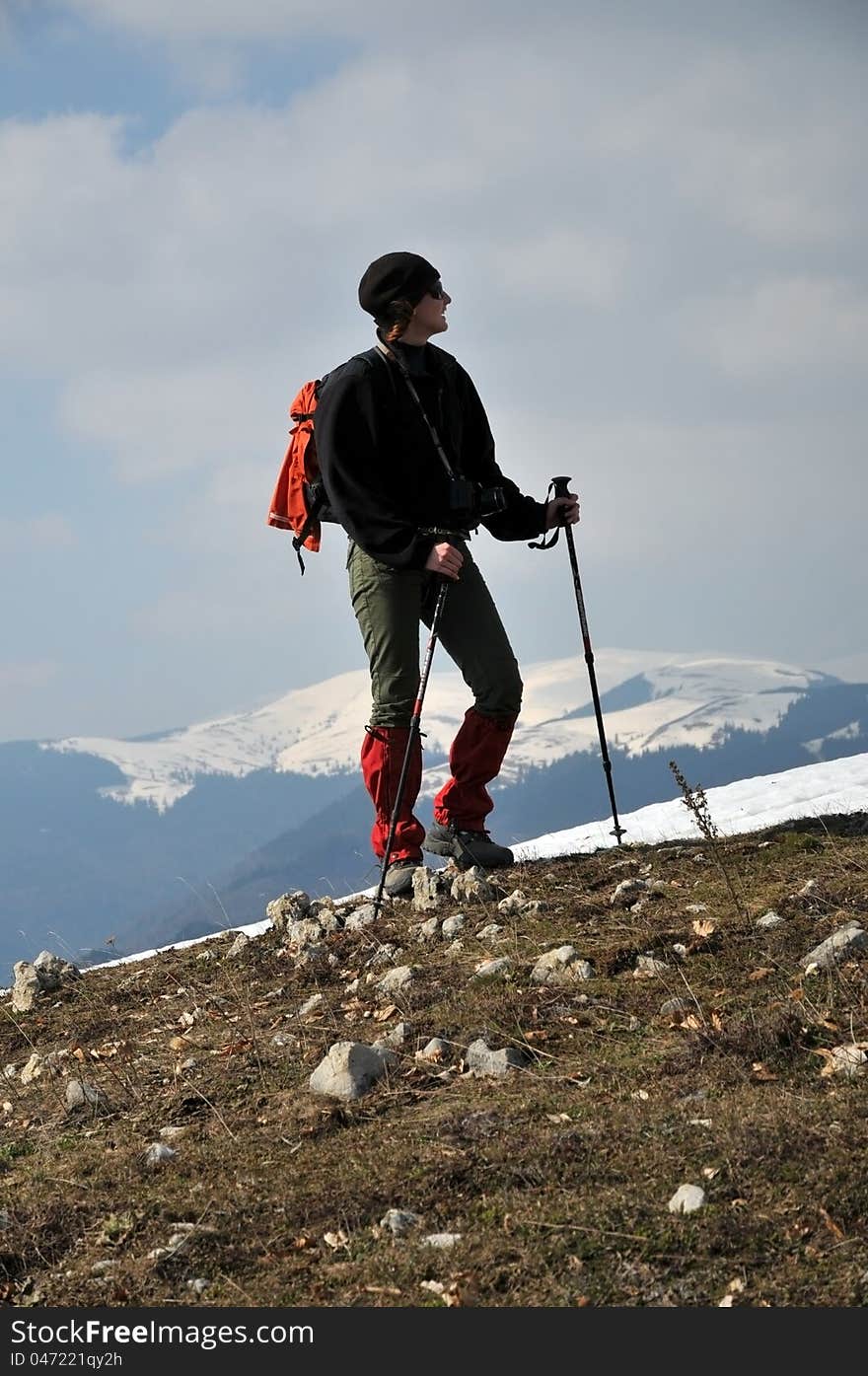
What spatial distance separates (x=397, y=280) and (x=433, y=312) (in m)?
0.34

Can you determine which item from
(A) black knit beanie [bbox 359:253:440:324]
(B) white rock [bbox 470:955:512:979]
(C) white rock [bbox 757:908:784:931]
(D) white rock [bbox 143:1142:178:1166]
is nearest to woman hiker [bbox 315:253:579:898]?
(A) black knit beanie [bbox 359:253:440:324]

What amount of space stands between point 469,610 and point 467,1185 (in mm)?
5361

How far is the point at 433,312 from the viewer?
31.2 ft

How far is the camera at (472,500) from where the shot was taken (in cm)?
974

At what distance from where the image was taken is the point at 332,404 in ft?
30.8

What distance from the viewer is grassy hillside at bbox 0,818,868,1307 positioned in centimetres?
459

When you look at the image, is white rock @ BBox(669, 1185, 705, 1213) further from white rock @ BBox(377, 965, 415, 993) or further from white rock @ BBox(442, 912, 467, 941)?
white rock @ BBox(442, 912, 467, 941)

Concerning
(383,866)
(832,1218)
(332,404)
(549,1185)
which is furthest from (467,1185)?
(332,404)

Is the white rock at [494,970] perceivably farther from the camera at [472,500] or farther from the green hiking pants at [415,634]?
the camera at [472,500]

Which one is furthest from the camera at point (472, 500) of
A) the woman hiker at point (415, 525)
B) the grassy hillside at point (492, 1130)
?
the grassy hillside at point (492, 1130)

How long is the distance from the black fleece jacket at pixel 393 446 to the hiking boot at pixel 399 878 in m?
2.25

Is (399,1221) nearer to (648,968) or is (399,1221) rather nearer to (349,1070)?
(349,1070)

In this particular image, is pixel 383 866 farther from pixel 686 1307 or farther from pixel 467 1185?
pixel 686 1307

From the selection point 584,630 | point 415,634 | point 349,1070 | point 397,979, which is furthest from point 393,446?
point 349,1070
